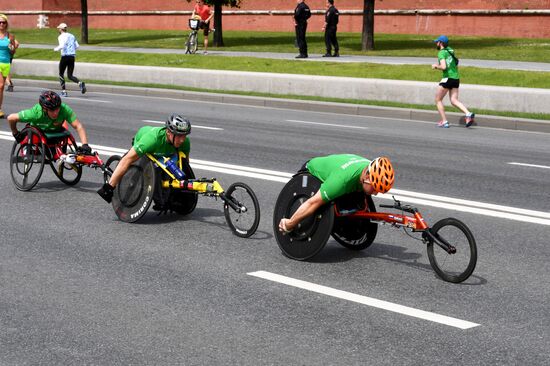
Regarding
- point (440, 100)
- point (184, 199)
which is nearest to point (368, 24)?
point (440, 100)

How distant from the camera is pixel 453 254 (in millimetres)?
7473

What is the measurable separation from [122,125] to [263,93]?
25.8ft

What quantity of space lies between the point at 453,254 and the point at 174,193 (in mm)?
3250

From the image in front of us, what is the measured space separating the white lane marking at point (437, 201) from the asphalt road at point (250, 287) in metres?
0.04

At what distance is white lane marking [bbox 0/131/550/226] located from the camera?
10195 millimetres

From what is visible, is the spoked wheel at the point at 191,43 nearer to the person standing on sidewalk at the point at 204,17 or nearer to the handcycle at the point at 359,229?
the person standing on sidewalk at the point at 204,17

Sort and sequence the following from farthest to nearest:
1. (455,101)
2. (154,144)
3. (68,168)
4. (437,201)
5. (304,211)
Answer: (455,101) → (68,168) → (437,201) → (154,144) → (304,211)

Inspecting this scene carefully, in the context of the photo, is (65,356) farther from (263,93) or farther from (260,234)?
(263,93)

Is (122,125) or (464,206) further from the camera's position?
(122,125)

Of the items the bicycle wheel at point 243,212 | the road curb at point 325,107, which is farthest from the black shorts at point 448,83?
the bicycle wheel at point 243,212

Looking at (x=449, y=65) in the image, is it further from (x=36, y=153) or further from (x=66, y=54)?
(x=66, y=54)

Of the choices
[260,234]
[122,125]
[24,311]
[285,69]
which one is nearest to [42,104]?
[260,234]

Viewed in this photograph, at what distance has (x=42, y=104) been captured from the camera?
1114 centimetres

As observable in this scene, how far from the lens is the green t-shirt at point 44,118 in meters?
11.3
